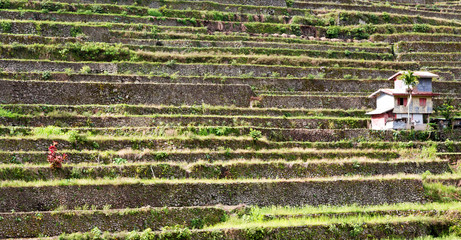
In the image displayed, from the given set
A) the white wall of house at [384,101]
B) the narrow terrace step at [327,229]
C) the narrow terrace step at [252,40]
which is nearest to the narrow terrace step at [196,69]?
the narrow terrace step at [252,40]

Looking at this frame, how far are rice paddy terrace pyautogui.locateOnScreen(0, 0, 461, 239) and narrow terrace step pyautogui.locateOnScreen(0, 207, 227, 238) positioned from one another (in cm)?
5

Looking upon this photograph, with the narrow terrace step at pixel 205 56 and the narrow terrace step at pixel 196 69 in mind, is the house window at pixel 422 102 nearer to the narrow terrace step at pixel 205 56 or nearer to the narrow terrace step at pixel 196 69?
the narrow terrace step at pixel 196 69

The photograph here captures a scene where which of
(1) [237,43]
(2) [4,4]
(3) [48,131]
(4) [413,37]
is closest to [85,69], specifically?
(3) [48,131]

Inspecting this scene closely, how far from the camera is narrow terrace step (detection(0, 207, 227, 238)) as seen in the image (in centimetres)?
1630

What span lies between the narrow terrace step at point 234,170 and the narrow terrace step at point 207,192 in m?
1.05

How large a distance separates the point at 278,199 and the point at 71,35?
21097 mm

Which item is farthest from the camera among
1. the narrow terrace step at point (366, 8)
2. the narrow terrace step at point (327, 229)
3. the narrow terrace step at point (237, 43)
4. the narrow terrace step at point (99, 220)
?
the narrow terrace step at point (366, 8)

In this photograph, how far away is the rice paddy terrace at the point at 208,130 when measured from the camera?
59.8 ft

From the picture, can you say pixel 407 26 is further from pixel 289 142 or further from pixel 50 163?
pixel 50 163

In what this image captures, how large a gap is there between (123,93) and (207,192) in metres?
10.1

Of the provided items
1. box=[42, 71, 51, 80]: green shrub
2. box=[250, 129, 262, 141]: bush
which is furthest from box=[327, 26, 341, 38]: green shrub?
box=[42, 71, 51, 80]: green shrub

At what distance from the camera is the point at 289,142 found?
25.0 m

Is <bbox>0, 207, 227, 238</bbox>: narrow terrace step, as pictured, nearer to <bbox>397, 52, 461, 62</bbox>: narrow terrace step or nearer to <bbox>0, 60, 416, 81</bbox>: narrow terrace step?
<bbox>0, 60, 416, 81</bbox>: narrow terrace step

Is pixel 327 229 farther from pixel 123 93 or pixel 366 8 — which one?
pixel 366 8
